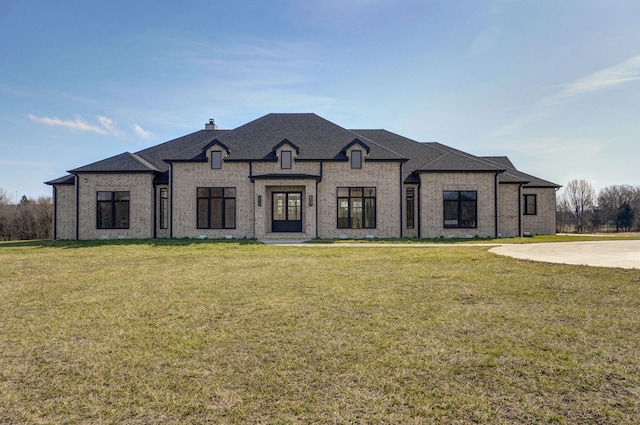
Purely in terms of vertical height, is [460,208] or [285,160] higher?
[285,160]

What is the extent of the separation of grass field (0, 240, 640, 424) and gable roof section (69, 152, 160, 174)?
1427 cm

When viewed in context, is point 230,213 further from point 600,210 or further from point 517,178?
point 600,210

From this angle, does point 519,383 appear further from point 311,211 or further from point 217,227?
point 217,227

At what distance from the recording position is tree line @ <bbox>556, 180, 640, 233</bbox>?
169ft

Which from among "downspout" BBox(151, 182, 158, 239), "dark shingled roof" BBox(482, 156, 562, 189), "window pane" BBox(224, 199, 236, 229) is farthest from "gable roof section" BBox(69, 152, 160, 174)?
"dark shingled roof" BBox(482, 156, 562, 189)

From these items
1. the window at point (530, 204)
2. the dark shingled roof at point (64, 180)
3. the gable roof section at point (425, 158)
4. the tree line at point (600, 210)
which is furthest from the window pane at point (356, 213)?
the tree line at point (600, 210)

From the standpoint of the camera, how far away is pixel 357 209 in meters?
21.3

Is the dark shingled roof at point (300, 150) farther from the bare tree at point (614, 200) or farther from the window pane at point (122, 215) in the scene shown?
the bare tree at point (614, 200)

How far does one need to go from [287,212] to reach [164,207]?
7.91 m

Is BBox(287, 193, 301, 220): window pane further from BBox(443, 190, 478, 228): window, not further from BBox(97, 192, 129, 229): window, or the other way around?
BBox(97, 192, 129, 229): window

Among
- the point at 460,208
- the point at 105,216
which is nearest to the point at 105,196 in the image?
the point at 105,216

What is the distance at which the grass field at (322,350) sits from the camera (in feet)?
9.80

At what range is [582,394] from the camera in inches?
125

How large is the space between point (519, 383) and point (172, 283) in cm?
705
